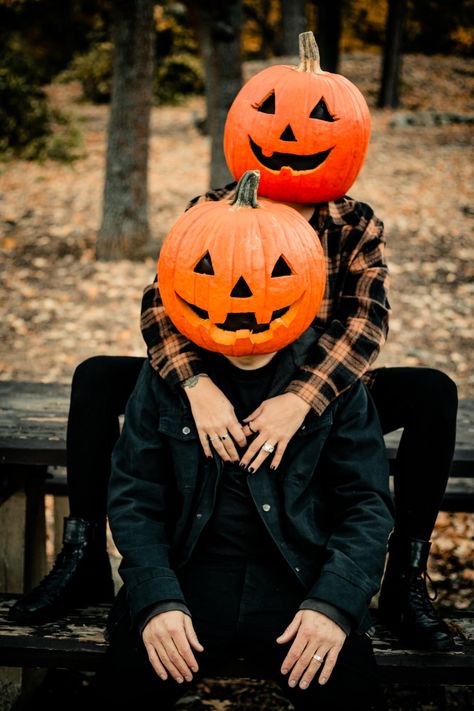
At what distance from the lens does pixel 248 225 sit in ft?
7.85

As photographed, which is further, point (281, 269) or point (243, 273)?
point (281, 269)

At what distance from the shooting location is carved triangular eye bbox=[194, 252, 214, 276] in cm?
241

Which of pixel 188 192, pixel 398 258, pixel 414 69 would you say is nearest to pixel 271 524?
pixel 398 258

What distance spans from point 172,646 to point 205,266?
1209 mm

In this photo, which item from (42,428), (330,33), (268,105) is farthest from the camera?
(330,33)

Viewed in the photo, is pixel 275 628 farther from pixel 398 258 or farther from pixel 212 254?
pixel 398 258

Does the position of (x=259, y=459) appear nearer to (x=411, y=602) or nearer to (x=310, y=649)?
(x=310, y=649)

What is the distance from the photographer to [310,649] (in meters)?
2.22

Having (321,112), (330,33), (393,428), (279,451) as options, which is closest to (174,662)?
(279,451)

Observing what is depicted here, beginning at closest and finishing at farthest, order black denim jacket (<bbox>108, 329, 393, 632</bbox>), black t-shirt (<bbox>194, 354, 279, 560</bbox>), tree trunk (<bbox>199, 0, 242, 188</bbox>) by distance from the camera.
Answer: black denim jacket (<bbox>108, 329, 393, 632</bbox>)
black t-shirt (<bbox>194, 354, 279, 560</bbox>)
tree trunk (<bbox>199, 0, 242, 188</bbox>)

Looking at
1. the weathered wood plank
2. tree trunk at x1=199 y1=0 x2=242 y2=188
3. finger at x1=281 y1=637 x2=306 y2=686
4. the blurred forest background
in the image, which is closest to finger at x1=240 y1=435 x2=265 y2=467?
finger at x1=281 y1=637 x2=306 y2=686

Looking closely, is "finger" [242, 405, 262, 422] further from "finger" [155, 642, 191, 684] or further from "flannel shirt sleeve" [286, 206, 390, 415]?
"finger" [155, 642, 191, 684]

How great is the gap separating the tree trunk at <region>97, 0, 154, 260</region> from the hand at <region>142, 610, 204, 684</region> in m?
6.16

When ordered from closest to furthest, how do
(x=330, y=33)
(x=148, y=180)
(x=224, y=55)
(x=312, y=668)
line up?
(x=312, y=668) → (x=224, y=55) → (x=148, y=180) → (x=330, y=33)
